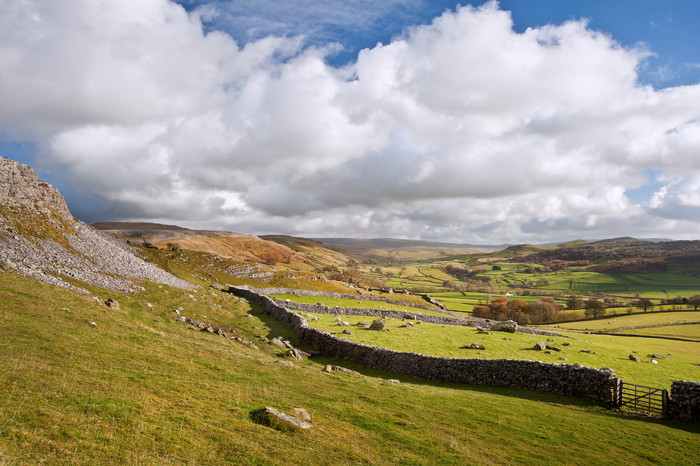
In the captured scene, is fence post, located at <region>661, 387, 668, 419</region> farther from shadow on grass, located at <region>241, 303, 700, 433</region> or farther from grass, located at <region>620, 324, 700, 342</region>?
grass, located at <region>620, 324, 700, 342</region>

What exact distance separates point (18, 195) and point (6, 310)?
29019 mm

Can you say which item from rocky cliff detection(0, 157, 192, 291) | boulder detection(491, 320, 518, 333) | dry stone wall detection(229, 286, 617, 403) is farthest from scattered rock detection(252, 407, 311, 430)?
boulder detection(491, 320, 518, 333)

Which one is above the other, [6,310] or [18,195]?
[18,195]

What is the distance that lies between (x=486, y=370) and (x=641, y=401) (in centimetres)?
880

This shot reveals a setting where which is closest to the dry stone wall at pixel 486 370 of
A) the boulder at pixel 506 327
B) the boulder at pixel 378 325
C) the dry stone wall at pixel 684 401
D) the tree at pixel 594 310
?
the dry stone wall at pixel 684 401

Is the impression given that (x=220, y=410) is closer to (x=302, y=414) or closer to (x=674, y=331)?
(x=302, y=414)

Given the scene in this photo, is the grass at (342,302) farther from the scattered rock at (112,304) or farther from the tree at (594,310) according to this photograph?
the tree at (594,310)

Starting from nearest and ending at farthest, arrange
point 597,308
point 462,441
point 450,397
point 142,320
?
point 462,441 → point 450,397 → point 142,320 → point 597,308

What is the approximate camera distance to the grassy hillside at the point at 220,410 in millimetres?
9102

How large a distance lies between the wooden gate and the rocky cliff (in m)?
39.3

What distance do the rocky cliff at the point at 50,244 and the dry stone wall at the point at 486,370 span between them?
74.3 feet

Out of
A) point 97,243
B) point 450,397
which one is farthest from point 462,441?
point 97,243

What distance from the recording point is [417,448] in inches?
496

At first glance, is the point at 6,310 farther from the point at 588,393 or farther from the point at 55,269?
the point at 588,393
